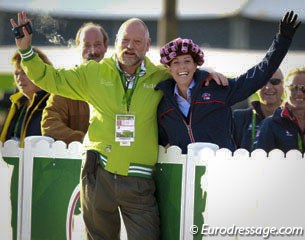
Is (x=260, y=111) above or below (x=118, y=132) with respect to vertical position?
above

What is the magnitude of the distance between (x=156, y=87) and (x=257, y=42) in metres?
6.66

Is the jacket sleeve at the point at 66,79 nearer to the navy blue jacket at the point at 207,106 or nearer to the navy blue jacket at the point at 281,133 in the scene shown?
the navy blue jacket at the point at 207,106

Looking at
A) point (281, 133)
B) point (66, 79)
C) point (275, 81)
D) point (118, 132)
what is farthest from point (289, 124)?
point (66, 79)

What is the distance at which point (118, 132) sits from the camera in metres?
4.92

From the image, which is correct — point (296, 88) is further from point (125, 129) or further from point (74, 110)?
point (125, 129)

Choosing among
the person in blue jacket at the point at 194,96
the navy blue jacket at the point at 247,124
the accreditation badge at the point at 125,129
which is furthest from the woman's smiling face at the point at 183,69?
the navy blue jacket at the point at 247,124

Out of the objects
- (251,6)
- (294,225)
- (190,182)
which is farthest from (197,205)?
(251,6)

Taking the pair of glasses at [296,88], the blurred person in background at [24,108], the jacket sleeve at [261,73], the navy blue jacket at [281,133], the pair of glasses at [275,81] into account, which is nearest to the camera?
the jacket sleeve at [261,73]

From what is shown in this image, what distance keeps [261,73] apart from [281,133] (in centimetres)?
141

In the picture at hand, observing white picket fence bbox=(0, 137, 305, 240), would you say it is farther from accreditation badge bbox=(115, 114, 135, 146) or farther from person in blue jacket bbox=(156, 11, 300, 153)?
accreditation badge bbox=(115, 114, 135, 146)

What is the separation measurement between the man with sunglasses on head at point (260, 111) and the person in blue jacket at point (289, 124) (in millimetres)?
295

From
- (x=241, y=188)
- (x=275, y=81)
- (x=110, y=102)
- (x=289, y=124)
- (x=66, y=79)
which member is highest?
(x=275, y=81)

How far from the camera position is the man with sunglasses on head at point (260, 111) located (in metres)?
6.66

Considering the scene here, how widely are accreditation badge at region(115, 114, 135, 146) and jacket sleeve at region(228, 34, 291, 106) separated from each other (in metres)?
0.63
